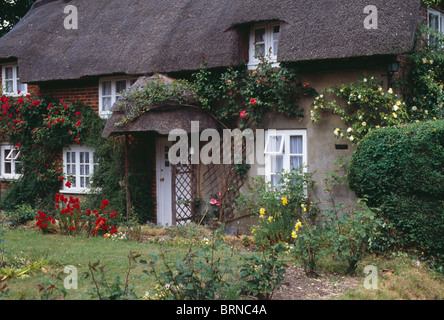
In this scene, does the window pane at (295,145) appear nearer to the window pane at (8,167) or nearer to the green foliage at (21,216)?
the green foliage at (21,216)

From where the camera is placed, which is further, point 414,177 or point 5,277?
point 414,177

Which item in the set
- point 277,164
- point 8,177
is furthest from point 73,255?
point 8,177

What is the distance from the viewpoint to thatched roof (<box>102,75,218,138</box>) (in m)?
9.50

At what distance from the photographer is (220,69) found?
32.8 feet

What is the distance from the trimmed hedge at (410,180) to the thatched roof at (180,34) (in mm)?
1713

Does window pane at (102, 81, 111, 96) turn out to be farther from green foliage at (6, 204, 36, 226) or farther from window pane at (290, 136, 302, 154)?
window pane at (290, 136, 302, 154)

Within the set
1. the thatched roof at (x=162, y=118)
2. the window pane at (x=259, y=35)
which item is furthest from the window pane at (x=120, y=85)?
the window pane at (x=259, y=35)

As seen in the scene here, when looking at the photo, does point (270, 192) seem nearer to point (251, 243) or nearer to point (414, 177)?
point (251, 243)

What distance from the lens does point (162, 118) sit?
A: 9.59m

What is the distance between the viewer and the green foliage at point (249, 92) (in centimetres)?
929

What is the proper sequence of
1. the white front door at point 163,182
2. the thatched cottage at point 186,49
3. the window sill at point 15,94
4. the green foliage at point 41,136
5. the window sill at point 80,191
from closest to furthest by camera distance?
the thatched cottage at point 186,49 → the white front door at point 163,182 → the window sill at point 80,191 → the green foliage at point 41,136 → the window sill at point 15,94
